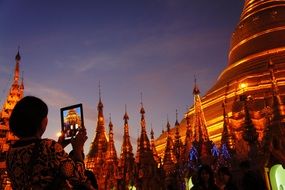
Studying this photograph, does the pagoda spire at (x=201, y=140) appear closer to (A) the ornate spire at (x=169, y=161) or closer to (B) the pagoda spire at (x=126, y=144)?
(A) the ornate spire at (x=169, y=161)

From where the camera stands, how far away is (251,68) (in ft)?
99.2

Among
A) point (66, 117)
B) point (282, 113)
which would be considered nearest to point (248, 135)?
point (282, 113)

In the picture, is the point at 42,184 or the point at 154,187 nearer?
the point at 42,184

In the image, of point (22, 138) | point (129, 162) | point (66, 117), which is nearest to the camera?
point (22, 138)

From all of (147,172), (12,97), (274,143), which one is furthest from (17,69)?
(274,143)

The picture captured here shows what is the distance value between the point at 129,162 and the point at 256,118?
856 centimetres

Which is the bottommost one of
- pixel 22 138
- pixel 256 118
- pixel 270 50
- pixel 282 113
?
pixel 22 138

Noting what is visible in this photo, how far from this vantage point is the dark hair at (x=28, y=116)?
125 inches

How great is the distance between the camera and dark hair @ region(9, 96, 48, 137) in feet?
10.4

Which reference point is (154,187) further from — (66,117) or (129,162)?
(66,117)

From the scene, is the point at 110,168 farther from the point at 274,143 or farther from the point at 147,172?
the point at 274,143

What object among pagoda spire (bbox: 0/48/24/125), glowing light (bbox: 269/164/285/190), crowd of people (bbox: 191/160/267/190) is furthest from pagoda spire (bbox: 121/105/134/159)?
crowd of people (bbox: 191/160/267/190)

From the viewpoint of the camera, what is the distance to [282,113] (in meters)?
13.3

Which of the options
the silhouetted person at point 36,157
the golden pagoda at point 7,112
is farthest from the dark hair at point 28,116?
the golden pagoda at point 7,112
